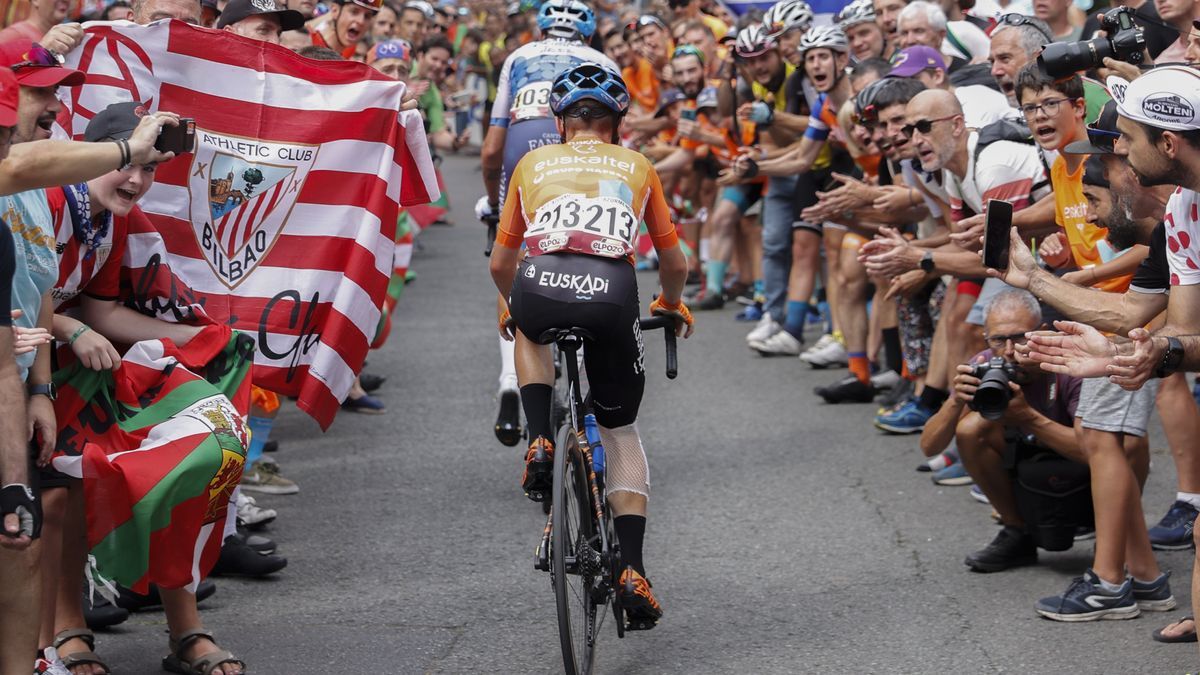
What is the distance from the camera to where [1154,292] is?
5293 mm

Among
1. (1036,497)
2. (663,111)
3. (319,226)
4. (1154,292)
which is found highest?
(1154,292)

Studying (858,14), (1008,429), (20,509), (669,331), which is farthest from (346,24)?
(20,509)

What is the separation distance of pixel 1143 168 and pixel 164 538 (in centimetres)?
334

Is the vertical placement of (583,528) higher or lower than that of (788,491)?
higher

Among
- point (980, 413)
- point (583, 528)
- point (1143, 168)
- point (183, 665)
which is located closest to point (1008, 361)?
point (980, 413)

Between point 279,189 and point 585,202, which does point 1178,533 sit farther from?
point 279,189

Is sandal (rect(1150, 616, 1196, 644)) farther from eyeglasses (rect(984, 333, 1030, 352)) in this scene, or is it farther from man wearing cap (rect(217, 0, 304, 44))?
man wearing cap (rect(217, 0, 304, 44))

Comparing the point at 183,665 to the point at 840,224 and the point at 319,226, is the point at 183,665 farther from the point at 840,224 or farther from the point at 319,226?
the point at 840,224

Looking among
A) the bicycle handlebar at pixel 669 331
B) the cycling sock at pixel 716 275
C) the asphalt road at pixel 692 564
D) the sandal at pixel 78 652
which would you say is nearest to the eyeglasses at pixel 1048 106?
the asphalt road at pixel 692 564

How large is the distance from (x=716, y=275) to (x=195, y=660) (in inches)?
344

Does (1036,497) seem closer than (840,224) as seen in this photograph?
Yes

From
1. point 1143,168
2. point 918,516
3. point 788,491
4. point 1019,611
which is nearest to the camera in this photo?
point 1143,168

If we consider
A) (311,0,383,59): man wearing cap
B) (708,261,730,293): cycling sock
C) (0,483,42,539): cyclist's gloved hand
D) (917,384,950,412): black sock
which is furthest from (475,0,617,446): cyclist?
(708,261,730,293): cycling sock

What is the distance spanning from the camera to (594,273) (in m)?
5.16
